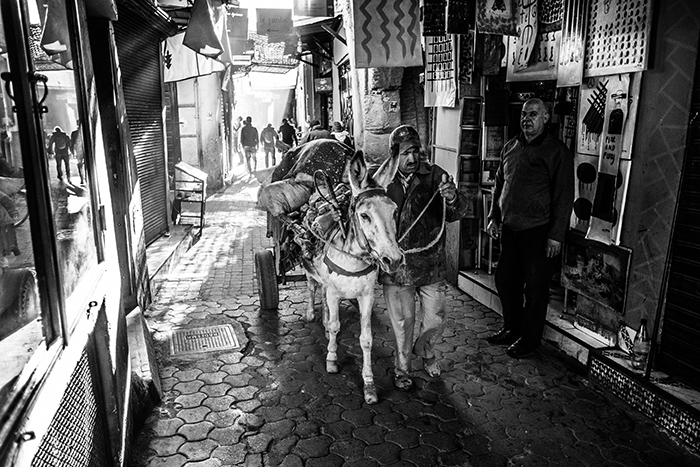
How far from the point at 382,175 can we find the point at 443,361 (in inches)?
92.9

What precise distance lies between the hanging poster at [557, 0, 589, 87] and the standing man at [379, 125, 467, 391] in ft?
6.10

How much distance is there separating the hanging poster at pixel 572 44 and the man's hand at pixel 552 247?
64.9 inches

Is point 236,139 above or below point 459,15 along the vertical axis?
below

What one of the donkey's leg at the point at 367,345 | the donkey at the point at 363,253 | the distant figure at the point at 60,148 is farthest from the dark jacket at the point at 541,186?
the distant figure at the point at 60,148

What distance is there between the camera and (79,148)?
3.66 metres

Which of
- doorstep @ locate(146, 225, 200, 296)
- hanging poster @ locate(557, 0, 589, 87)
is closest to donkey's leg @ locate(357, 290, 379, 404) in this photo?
hanging poster @ locate(557, 0, 589, 87)

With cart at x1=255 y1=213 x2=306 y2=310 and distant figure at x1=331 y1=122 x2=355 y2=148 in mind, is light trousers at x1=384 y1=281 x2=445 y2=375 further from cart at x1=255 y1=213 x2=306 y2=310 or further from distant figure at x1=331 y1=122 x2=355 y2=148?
distant figure at x1=331 y1=122 x2=355 y2=148

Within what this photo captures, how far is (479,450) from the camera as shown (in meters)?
4.11

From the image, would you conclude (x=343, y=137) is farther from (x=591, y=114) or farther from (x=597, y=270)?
(x=597, y=270)

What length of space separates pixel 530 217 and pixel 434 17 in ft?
8.89

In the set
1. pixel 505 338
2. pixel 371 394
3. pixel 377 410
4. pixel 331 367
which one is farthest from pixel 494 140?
pixel 377 410

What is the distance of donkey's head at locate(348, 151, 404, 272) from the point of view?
4.14 m

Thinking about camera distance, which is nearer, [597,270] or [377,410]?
[377,410]

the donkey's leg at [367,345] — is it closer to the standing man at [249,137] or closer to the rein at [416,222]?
the rein at [416,222]
